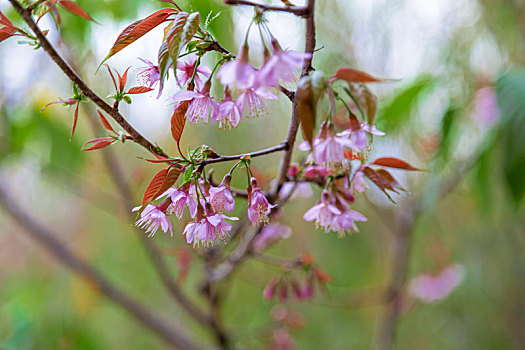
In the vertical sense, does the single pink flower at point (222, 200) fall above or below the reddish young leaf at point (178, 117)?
below

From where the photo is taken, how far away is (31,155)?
95cm

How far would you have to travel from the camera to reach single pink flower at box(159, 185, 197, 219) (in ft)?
1.07

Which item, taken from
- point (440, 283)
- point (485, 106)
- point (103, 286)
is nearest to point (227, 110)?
point (103, 286)

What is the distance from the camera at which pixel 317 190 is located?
800mm

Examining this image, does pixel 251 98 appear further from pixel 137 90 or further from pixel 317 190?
pixel 317 190

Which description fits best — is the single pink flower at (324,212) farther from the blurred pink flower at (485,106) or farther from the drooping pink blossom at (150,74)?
the blurred pink flower at (485,106)

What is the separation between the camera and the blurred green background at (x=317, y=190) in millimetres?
690

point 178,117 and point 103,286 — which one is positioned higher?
point 178,117

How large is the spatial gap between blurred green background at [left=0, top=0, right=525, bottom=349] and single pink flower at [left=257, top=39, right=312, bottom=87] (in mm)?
211

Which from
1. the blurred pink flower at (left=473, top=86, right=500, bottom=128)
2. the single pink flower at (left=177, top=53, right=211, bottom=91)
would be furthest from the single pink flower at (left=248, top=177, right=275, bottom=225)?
the blurred pink flower at (left=473, top=86, right=500, bottom=128)

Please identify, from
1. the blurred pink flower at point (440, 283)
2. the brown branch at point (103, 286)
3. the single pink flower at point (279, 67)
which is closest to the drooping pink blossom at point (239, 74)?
the single pink flower at point (279, 67)

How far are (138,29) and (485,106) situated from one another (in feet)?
2.68

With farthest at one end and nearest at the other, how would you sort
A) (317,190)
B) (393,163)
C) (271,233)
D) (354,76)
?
(317,190) → (271,233) → (393,163) → (354,76)

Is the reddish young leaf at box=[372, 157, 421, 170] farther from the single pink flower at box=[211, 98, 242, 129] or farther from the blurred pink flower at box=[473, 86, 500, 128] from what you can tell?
the blurred pink flower at box=[473, 86, 500, 128]
